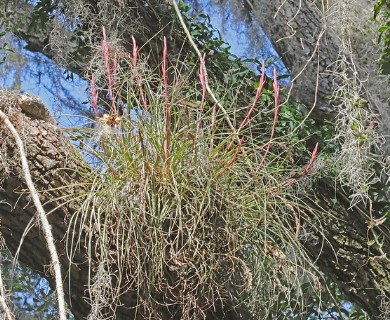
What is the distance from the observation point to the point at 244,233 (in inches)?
79.7

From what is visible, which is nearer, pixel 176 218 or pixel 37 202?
pixel 37 202

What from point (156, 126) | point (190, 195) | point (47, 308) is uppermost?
point (156, 126)

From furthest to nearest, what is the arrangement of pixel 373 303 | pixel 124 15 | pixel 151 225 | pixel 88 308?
1. pixel 124 15
2. pixel 373 303
3. pixel 88 308
4. pixel 151 225

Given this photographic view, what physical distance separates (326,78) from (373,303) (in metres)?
0.71

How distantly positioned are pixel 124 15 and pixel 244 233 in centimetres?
104

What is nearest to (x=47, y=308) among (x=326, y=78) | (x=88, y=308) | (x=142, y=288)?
(x=88, y=308)

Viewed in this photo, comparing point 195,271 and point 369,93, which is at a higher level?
point 369,93

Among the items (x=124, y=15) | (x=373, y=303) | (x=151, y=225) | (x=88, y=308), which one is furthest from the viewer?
(x=124, y=15)

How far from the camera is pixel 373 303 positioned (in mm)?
2596

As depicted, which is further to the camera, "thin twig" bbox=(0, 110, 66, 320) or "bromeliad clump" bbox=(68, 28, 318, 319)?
"bromeliad clump" bbox=(68, 28, 318, 319)

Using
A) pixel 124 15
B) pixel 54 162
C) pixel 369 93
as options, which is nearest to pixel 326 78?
pixel 369 93

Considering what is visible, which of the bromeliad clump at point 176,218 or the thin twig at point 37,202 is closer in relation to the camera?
the thin twig at point 37,202

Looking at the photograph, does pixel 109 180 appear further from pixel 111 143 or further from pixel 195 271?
pixel 195 271

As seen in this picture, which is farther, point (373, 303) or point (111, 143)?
point (373, 303)
